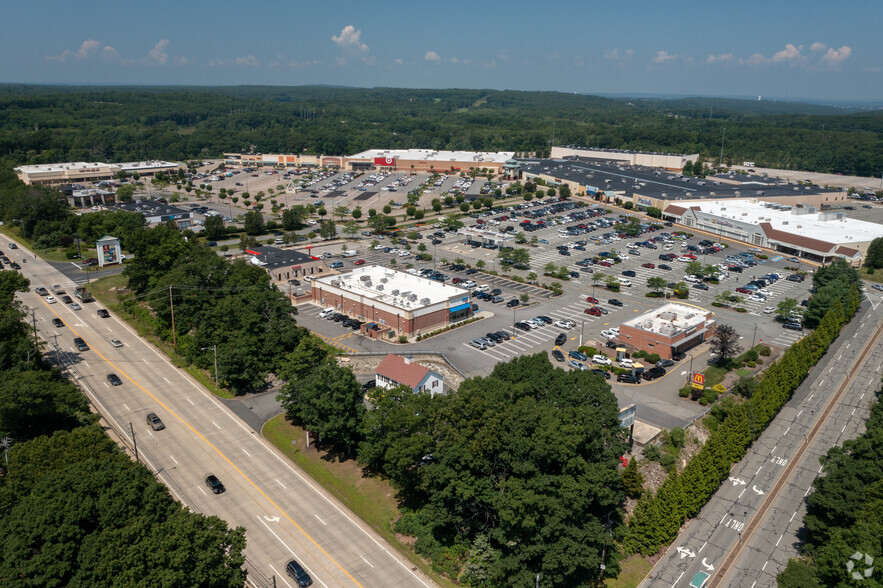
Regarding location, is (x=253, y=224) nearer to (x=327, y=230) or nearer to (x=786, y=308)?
(x=327, y=230)

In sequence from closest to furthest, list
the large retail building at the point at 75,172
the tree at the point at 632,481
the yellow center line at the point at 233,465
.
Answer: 1. the yellow center line at the point at 233,465
2. the tree at the point at 632,481
3. the large retail building at the point at 75,172

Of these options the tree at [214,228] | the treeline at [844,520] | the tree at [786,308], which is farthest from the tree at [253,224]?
the treeline at [844,520]

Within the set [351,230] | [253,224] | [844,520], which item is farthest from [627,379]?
[253,224]

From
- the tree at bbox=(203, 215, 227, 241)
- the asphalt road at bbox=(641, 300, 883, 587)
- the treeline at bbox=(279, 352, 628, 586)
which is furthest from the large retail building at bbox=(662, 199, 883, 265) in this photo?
the tree at bbox=(203, 215, 227, 241)

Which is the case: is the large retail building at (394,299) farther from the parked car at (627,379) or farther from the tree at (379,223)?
the tree at (379,223)

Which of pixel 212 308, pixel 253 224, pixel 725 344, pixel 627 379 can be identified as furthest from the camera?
pixel 253 224

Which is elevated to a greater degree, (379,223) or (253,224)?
(379,223)

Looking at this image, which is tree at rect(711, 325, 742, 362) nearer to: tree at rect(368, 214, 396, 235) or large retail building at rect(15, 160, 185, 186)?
tree at rect(368, 214, 396, 235)
